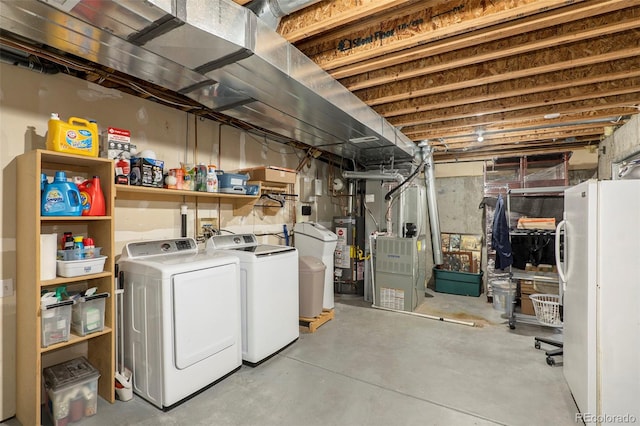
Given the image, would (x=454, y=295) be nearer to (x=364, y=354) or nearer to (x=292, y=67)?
(x=364, y=354)

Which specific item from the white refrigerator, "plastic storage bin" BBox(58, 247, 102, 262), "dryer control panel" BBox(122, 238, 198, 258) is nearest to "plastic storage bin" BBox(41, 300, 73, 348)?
"plastic storage bin" BBox(58, 247, 102, 262)

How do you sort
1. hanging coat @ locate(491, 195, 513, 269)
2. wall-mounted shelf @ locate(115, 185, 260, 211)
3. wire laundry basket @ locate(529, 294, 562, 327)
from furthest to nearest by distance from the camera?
1. hanging coat @ locate(491, 195, 513, 269)
2. wire laundry basket @ locate(529, 294, 562, 327)
3. wall-mounted shelf @ locate(115, 185, 260, 211)

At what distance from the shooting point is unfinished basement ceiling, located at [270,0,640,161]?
2.00 meters

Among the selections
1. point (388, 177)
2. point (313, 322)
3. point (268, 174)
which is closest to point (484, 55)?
point (268, 174)

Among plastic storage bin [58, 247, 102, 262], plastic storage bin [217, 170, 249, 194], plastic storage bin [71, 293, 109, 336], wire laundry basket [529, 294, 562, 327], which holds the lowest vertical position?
wire laundry basket [529, 294, 562, 327]

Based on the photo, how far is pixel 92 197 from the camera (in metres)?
2.20

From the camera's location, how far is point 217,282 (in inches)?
101

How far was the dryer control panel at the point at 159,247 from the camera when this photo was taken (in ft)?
8.27

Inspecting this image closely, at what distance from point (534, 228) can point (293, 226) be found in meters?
3.44

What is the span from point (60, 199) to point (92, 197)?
0.65 feet

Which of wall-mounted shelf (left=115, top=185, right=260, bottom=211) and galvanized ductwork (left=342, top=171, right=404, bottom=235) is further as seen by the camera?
galvanized ductwork (left=342, top=171, right=404, bottom=235)

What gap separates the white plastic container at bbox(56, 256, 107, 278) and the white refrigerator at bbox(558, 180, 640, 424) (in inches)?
133

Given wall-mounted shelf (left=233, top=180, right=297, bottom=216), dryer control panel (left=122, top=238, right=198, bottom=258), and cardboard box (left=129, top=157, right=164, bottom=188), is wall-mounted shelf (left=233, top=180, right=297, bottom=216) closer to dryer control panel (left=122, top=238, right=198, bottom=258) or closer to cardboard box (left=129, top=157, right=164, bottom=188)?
dryer control panel (left=122, top=238, right=198, bottom=258)

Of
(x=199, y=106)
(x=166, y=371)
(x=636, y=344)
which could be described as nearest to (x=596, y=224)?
(x=636, y=344)
